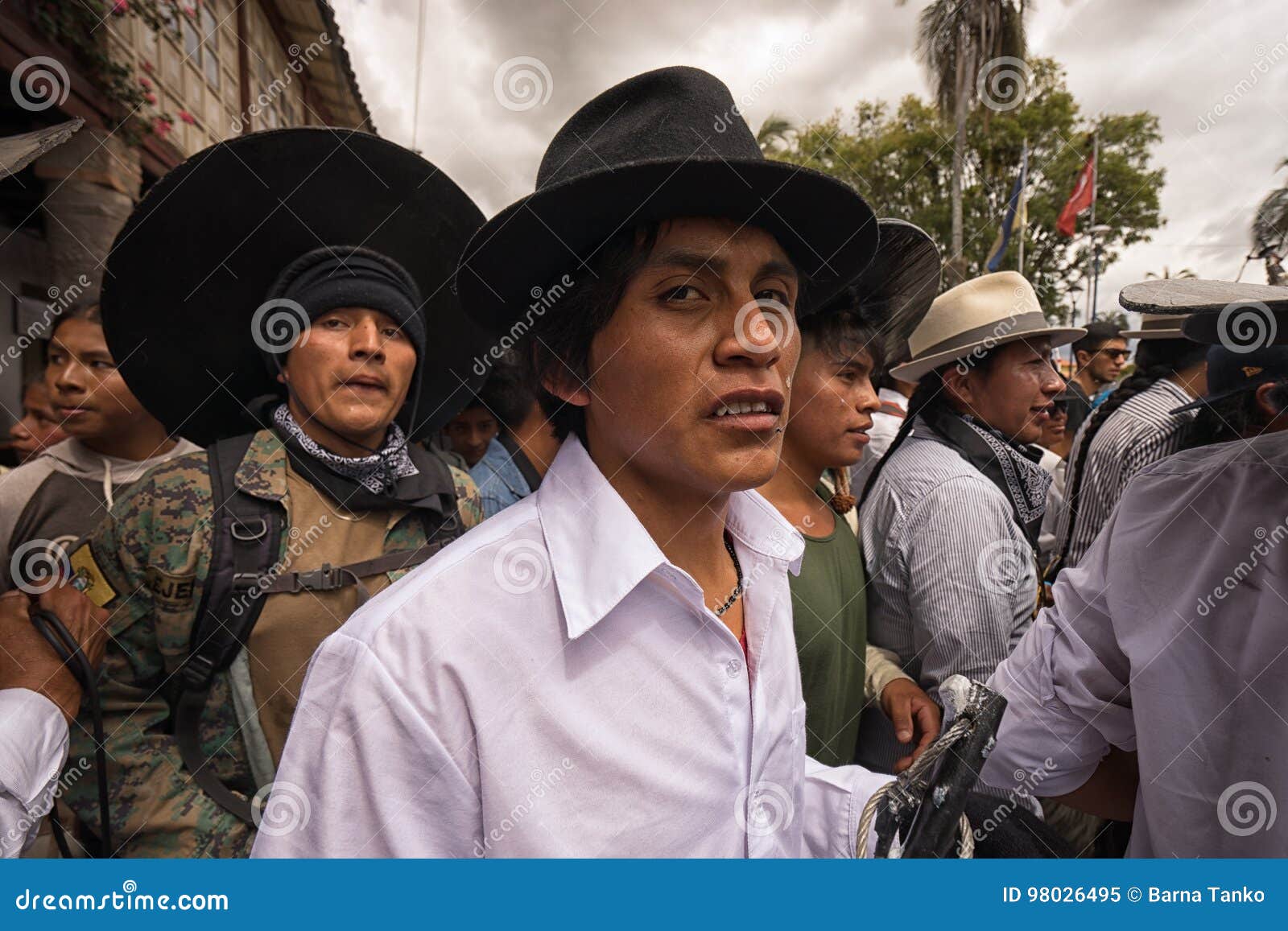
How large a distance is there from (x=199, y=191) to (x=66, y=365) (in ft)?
4.31

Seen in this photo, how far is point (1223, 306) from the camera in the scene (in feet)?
3.84

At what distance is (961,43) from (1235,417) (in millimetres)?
19021

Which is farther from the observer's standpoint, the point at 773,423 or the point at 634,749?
the point at 773,423

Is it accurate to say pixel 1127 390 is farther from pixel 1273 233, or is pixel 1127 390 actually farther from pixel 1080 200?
pixel 1080 200

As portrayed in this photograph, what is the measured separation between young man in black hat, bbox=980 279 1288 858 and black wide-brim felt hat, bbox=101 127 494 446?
2.08 meters

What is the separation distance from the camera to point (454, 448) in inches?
175

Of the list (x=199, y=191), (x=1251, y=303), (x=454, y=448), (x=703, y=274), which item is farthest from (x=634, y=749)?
(x=454, y=448)

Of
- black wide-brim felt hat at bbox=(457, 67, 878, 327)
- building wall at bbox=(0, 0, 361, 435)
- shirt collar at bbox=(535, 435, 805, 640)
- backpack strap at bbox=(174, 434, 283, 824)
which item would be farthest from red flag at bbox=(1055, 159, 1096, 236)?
backpack strap at bbox=(174, 434, 283, 824)

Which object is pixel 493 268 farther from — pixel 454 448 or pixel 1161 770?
pixel 454 448

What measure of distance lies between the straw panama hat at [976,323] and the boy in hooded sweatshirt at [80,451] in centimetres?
326

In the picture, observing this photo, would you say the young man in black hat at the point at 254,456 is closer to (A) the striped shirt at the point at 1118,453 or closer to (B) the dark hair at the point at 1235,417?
(B) the dark hair at the point at 1235,417

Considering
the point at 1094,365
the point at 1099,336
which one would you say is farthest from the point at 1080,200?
the point at 1099,336

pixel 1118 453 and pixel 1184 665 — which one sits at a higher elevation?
pixel 1118 453

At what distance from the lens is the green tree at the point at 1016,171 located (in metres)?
20.1
